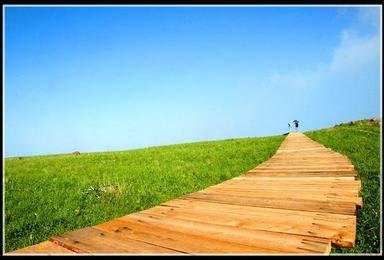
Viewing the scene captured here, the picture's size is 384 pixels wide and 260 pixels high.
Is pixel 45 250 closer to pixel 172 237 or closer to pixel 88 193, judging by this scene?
pixel 172 237

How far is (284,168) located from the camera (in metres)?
9.02

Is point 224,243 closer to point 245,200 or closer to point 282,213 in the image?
point 282,213

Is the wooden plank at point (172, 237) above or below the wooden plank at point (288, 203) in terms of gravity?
below

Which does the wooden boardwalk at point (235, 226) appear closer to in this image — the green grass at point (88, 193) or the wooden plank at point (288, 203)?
the wooden plank at point (288, 203)

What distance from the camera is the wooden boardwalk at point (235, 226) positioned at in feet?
10.6

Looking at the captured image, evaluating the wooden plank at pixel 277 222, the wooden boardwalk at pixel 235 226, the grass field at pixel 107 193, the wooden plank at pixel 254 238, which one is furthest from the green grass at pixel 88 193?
the wooden plank at pixel 254 238

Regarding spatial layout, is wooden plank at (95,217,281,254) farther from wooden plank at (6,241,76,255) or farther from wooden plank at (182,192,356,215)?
wooden plank at (182,192,356,215)

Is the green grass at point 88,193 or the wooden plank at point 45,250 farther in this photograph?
the green grass at point 88,193

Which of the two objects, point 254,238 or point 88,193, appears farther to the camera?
point 88,193

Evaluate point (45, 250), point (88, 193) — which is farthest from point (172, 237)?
point (88, 193)

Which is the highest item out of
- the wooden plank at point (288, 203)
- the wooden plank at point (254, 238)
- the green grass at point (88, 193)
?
the wooden plank at point (288, 203)

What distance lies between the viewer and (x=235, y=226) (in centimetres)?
392
